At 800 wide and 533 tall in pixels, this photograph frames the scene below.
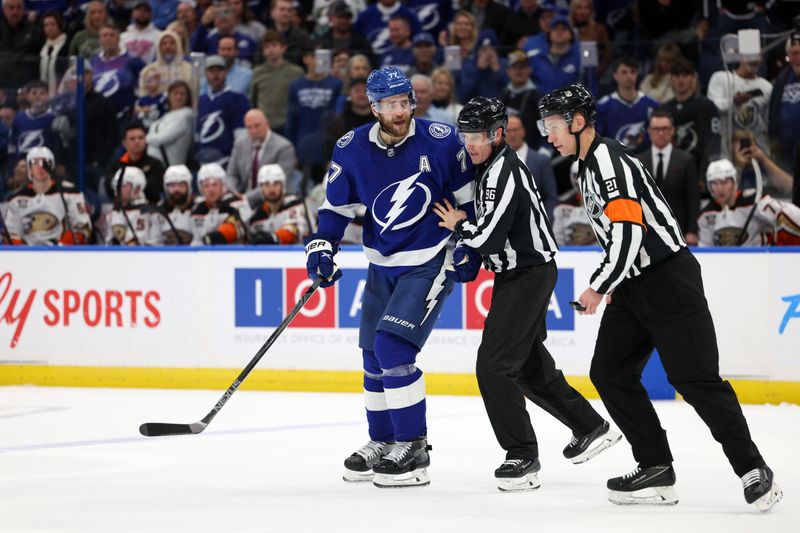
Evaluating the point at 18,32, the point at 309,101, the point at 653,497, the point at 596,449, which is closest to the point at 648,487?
the point at 653,497

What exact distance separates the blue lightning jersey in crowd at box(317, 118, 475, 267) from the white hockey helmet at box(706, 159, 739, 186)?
10.4 feet

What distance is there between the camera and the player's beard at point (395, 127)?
5.02 meters

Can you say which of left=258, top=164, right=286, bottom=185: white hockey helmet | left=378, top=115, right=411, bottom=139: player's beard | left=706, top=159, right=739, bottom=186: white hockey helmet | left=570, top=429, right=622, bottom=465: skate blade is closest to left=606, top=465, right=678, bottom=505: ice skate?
left=570, top=429, right=622, bottom=465: skate blade

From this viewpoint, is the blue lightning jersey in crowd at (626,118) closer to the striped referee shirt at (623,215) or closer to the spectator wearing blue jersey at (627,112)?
the spectator wearing blue jersey at (627,112)

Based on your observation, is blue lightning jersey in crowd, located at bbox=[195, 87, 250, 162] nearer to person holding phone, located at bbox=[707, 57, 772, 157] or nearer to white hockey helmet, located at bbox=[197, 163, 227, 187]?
white hockey helmet, located at bbox=[197, 163, 227, 187]

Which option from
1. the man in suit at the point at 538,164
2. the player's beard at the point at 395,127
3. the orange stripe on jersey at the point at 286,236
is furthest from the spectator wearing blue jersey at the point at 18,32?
the player's beard at the point at 395,127

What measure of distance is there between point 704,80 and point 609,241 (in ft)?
13.3

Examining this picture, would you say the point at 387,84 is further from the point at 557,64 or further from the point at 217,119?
the point at 217,119

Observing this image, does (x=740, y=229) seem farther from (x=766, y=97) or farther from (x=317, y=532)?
(x=317, y=532)

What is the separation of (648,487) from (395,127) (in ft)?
5.27

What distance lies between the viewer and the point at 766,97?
25.7ft

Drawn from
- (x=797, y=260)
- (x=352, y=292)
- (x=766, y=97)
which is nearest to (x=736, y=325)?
(x=797, y=260)

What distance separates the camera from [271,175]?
8711 mm

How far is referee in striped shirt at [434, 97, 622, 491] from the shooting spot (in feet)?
16.0
